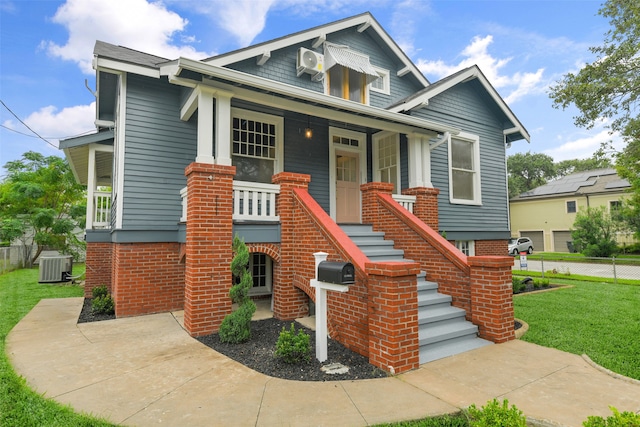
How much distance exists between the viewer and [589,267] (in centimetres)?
1595

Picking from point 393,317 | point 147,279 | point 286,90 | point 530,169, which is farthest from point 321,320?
point 530,169

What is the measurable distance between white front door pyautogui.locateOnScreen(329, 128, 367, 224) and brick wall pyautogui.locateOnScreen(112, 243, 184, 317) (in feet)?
12.9

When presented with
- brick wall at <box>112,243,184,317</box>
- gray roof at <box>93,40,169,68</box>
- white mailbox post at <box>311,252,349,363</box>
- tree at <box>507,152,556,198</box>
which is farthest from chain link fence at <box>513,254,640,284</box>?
tree at <box>507,152,556,198</box>

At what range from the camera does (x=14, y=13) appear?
994 cm

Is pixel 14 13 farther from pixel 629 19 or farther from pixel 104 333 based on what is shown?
pixel 629 19

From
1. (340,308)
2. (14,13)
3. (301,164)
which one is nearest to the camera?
(340,308)

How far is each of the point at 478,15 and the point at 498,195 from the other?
5.51 metres

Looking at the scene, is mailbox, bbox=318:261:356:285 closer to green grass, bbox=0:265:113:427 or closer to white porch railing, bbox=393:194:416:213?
green grass, bbox=0:265:113:427

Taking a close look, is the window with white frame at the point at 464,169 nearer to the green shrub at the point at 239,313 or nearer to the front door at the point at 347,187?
the front door at the point at 347,187

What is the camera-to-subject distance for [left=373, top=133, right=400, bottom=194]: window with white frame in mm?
8922

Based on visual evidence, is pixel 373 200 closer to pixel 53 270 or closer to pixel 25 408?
pixel 25 408

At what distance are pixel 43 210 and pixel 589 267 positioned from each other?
26926 mm

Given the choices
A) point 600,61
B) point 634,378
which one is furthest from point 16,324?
point 600,61

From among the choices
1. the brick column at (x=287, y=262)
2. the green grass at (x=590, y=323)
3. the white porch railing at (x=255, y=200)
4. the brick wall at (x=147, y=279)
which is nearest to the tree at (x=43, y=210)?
the brick wall at (x=147, y=279)
